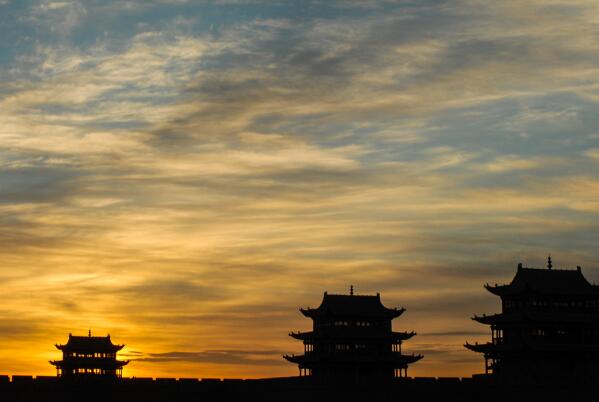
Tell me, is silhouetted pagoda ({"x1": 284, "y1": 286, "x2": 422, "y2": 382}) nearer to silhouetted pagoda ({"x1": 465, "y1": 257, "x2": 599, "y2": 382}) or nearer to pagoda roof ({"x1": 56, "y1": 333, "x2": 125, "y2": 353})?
silhouetted pagoda ({"x1": 465, "y1": 257, "x2": 599, "y2": 382})

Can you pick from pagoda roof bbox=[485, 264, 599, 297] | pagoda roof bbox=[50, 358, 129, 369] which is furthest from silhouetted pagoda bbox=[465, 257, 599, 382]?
pagoda roof bbox=[50, 358, 129, 369]

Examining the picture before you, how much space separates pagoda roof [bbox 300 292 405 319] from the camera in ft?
371

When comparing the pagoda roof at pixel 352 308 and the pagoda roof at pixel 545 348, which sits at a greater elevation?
the pagoda roof at pixel 352 308

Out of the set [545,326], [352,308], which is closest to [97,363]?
[352,308]

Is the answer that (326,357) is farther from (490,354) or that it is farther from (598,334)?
(598,334)

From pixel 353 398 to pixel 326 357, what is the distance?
17.8ft

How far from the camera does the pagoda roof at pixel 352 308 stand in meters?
113

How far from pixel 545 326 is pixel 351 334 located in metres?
18.8

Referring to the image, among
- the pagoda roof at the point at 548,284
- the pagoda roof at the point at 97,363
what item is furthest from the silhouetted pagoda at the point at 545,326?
the pagoda roof at the point at 97,363

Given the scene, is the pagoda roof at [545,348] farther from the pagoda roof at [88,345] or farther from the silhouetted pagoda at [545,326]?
the pagoda roof at [88,345]

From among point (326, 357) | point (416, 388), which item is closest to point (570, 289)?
point (416, 388)

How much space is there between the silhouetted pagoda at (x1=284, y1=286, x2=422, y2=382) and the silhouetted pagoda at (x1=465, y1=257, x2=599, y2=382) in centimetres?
855

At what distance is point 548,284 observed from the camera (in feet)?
352

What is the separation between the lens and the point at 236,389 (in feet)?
360
